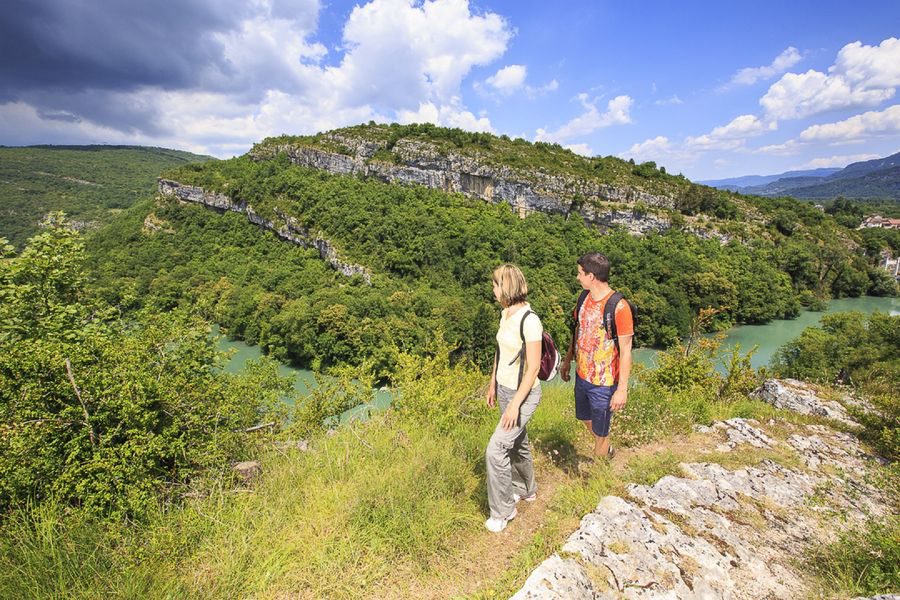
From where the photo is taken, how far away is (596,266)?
2.51 meters

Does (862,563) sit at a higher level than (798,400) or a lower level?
higher

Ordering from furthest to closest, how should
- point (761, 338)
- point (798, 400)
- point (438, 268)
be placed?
point (438, 268) < point (761, 338) < point (798, 400)

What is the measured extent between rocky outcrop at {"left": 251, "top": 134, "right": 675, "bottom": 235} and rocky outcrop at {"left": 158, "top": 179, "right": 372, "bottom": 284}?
38.9 feet

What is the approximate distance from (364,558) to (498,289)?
1614mm

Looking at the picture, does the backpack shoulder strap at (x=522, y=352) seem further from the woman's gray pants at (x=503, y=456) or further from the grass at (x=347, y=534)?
the grass at (x=347, y=534)

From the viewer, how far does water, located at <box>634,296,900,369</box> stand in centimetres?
2791

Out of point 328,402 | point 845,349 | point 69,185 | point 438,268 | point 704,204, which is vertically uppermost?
point 69,185

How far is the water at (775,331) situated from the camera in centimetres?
2791

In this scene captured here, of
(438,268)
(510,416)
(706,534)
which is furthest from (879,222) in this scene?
(510,416)

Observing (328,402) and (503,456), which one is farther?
(328,402)

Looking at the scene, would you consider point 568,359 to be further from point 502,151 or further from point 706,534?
point 502,151

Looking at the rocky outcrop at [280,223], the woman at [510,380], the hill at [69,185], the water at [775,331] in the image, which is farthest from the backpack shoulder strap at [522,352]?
the hill at [69,185]

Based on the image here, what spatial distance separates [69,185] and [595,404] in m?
116

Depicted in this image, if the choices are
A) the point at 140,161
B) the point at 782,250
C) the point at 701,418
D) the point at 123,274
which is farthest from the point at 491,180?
the point at 140,161
